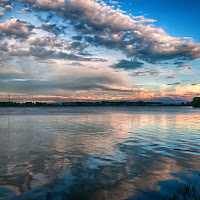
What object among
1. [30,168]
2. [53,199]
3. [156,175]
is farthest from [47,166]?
[156,175]

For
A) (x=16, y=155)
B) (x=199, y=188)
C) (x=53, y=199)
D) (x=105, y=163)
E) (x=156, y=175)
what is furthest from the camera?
(x=16, y=155)

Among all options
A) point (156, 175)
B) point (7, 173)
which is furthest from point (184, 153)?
point (7, 173)

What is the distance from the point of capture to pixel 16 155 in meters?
14.4

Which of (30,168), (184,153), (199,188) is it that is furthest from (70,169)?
(184,153)

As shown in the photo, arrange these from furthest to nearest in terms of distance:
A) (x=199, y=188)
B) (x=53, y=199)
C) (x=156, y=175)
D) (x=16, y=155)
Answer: (x=16, y=155)
(x=156, y=175)
(x=199, y=188)
(x=53, y=199)

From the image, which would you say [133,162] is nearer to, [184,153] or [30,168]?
[184,153]

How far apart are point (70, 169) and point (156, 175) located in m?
4.84

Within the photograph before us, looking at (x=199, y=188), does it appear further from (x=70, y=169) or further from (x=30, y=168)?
(x=30, y=168)

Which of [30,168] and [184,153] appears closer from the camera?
[30,168]

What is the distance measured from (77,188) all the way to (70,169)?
268cm

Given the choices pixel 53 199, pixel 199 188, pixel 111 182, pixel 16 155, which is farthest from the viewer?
pixel 16 155

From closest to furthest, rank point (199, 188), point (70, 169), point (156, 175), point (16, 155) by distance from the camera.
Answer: point (199, 188), point (156, 175), point (70, 169), point (16, 155)

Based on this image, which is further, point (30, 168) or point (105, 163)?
point (105, 163)

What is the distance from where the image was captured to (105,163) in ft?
39.7
